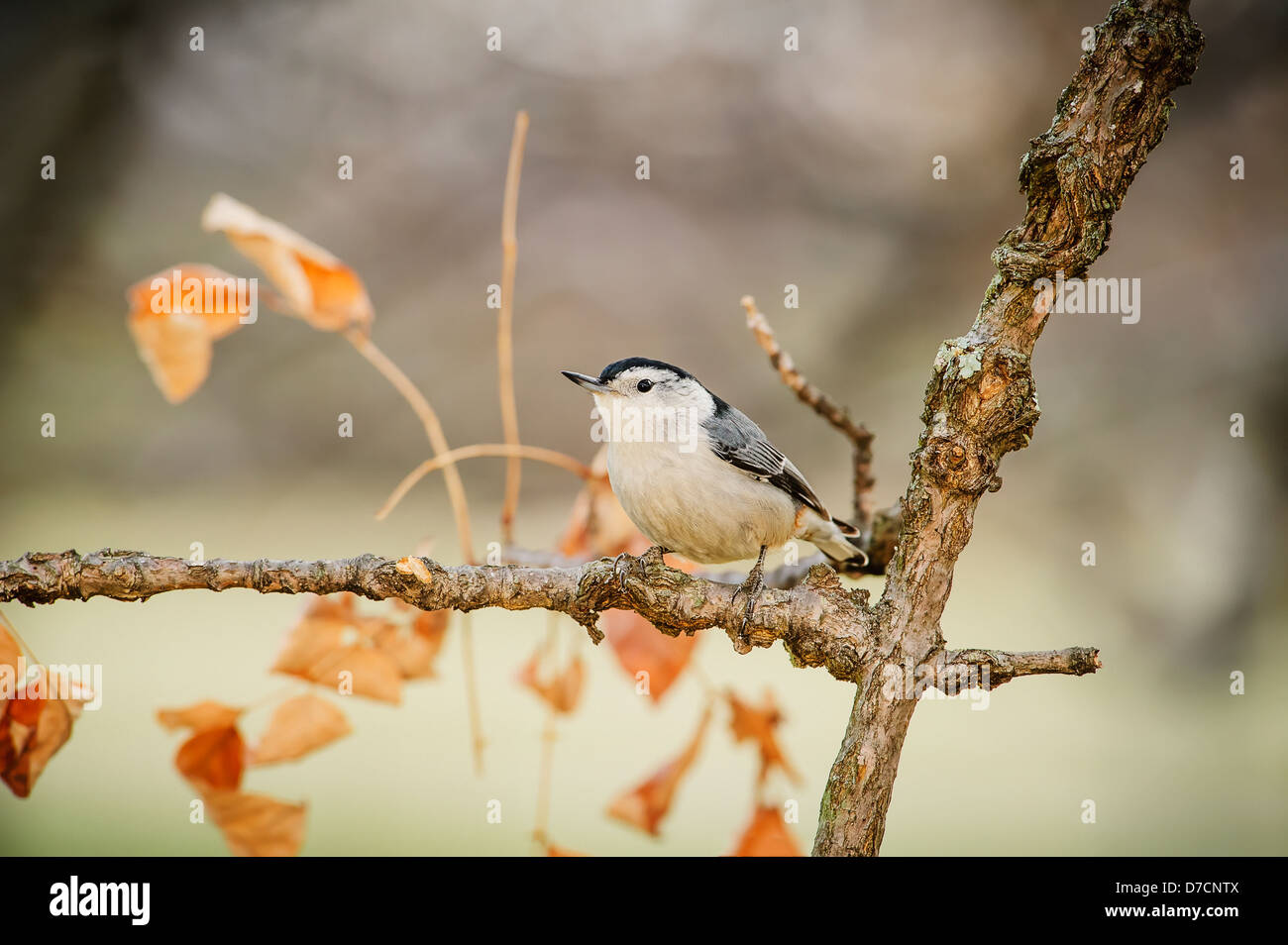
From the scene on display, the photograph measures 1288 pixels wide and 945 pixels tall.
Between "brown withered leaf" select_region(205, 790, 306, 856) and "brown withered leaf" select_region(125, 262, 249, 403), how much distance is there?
0.33 metres

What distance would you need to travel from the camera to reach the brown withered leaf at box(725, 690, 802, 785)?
32.9 inches

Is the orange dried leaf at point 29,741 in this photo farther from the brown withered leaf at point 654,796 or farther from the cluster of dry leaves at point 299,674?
the brown withered leaf at point 654,796

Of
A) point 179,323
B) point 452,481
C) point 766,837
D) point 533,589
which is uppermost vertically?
point 179,323

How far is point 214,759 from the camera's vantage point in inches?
29.8

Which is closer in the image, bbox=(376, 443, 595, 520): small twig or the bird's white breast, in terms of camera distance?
bbox=(376, 443, 595, 520): small twig

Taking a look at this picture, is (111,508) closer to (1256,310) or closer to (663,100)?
(663,100)

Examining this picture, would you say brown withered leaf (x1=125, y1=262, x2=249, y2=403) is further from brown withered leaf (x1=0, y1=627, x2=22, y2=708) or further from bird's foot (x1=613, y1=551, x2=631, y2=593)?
bird's foot (x1=613, y1=551, x2=631, y2=593)

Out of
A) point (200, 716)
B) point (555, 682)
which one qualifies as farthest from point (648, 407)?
point (200, 716)

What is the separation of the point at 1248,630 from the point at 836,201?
1.48 meters

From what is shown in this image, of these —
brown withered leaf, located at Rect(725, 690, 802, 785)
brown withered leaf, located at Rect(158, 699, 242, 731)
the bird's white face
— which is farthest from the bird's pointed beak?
brown withered leaf, located at Rect(158, 699, 242, 731)

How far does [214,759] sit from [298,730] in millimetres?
67

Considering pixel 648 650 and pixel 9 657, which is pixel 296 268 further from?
pixel 648 650

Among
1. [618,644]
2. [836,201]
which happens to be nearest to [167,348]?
[618,644]

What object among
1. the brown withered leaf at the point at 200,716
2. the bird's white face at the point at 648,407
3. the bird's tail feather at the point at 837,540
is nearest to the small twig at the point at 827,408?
the bird's tail feather at the point at 837,540
